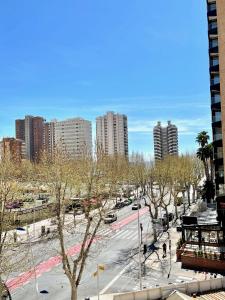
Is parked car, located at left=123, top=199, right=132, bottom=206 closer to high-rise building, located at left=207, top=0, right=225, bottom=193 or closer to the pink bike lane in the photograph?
the pink bike lane

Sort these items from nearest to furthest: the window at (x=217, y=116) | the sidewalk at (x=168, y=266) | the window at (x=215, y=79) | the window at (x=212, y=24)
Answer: the sidewalk at (x=168, y=266), the window at (x=217, y=116), the window at (x=215, y=79), the window at (x=212, y=24)

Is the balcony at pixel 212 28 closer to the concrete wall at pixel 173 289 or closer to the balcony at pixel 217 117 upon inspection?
the balcony at pixel 217 117

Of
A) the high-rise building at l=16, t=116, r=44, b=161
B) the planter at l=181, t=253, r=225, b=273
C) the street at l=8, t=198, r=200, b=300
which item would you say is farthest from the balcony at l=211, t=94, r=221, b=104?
the high-rise building at l=16, t=116, r=44, b=161

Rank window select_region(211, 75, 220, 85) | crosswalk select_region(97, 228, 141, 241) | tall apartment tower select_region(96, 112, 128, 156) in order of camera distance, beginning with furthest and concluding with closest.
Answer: tall apartment tower select_region(96, 112, 128, 156) < crosswalk select_region(97, 228, 141, 241) < window select_region(211, 75, 220, 85)

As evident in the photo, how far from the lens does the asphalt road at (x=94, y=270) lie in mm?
30359

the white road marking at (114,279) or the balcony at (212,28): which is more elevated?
the balcony at (212,28)

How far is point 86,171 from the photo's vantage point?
3114cm

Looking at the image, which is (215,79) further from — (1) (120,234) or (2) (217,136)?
(1) (120,234)

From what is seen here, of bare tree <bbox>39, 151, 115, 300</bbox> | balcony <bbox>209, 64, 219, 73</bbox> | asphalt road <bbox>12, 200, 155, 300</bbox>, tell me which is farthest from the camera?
balcony <bbox>209, 64, 219, 73</bbox>

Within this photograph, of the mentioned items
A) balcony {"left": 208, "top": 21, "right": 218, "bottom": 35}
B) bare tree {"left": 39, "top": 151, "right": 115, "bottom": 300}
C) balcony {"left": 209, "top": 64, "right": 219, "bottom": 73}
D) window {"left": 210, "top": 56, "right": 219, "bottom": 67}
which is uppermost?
balcony {"left": 208, "top": 21, "right": 218, "bottom": 35}

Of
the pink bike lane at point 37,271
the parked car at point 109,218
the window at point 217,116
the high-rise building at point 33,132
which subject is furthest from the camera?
the high-rise building at point 33,132

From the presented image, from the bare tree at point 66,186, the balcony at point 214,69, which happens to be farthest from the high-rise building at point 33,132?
the bare tree at point 66,186

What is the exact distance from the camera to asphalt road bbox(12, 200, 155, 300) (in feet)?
99.6

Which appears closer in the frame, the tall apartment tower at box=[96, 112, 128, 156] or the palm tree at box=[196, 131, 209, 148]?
the palm tree at box=[196, 131, 209, 148]
